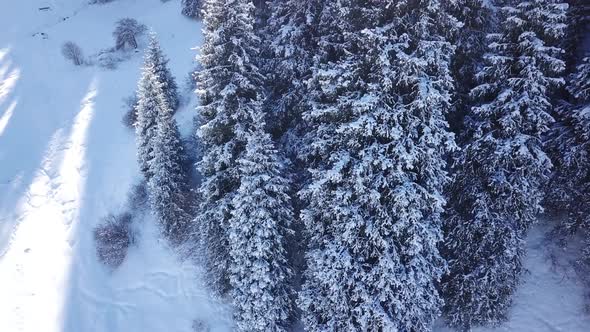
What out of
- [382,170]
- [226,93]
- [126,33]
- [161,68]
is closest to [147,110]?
[161,68]

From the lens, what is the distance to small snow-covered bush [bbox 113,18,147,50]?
39.5 meters

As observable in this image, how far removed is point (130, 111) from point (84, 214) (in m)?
9.91

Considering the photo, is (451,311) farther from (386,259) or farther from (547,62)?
(547,62)

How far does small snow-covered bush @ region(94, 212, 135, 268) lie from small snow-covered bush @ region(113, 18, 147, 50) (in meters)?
22.4

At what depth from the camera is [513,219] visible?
14.2 m

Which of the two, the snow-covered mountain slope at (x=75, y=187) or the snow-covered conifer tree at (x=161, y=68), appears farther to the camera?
the snow-covered conifer tree at (x=161, y=68)

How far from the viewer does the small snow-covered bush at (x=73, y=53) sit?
39812mm

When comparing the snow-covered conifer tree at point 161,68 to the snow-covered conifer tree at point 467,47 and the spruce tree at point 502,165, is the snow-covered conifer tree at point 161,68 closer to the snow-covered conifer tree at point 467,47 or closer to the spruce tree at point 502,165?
the snow-covered conifer tree at point 467,47

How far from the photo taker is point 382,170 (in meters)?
12.9

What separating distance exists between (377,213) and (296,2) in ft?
34.6

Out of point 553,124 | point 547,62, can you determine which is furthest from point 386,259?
point 553,124

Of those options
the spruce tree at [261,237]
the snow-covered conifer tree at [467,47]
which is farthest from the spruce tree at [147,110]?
the snow-covered conifer tree at [467,47]

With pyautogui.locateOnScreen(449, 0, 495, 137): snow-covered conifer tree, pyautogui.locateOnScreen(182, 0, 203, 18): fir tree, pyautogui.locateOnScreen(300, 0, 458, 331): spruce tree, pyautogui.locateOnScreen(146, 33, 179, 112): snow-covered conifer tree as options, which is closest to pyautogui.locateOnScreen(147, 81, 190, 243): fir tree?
pyautogui.locateOnScreen(146, 33, 179, 112): snow-covered conifer tree

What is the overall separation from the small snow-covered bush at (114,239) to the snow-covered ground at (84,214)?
589 mm
